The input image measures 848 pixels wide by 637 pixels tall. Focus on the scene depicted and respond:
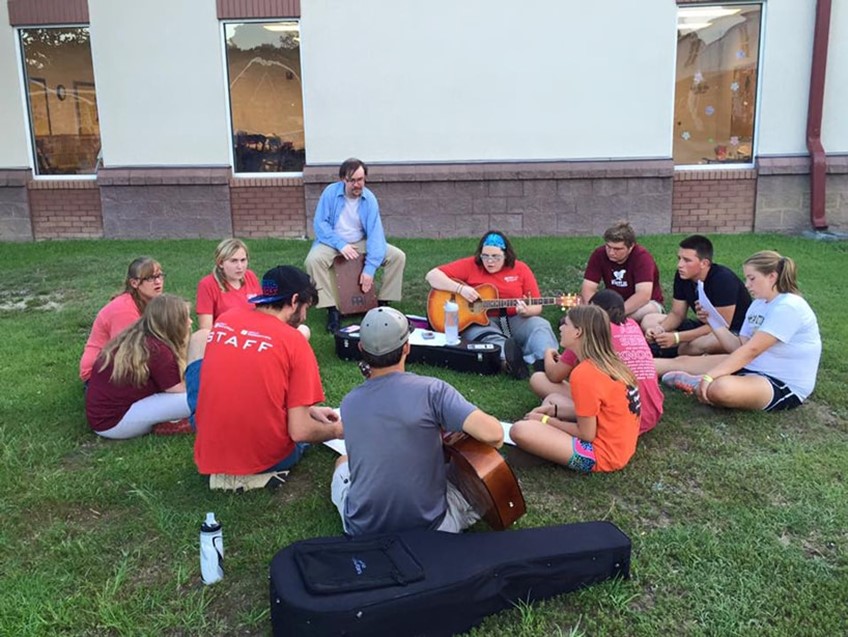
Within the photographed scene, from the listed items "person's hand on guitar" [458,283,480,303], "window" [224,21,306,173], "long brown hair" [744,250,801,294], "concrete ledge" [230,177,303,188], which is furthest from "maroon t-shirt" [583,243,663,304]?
"window" [224,21,306,173]

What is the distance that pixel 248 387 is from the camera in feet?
11.6

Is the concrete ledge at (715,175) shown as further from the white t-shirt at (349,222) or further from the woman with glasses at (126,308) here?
the woman with glasses at (126,308)

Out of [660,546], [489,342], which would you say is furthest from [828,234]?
[660,546]

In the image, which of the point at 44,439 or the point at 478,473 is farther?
the point at 44,439

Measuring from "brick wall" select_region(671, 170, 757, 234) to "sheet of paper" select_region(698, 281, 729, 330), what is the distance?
5906 millimetres

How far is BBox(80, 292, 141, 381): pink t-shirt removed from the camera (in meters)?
4.87

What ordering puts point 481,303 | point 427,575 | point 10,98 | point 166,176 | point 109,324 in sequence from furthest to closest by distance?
point 10,98, point 166,176, point 481,303, point 109,324, point 427,575

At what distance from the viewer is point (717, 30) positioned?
10.9m

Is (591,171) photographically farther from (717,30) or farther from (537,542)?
(537,542)

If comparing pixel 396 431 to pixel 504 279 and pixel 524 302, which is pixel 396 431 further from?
pixel 504 279

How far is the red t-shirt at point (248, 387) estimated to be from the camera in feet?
11.5

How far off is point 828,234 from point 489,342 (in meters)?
7.22

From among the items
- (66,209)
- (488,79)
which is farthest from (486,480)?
(66,209)

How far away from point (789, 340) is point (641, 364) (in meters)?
1.02
